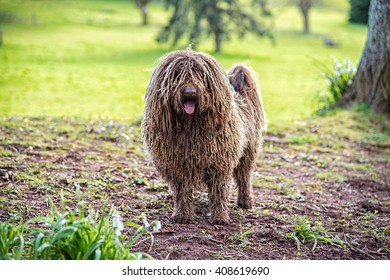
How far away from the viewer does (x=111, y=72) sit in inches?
974

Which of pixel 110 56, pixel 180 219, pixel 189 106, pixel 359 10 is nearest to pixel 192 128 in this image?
pixel 189 106

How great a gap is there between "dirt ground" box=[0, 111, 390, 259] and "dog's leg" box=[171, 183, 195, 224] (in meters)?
0.11

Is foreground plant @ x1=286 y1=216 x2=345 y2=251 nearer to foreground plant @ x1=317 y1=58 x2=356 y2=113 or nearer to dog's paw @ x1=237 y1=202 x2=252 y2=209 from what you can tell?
dog's paw @ x1=237 y1=202 x2=252 y2=209

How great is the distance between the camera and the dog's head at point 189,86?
212 inches

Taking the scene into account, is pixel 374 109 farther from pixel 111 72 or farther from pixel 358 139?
pixel 111 72

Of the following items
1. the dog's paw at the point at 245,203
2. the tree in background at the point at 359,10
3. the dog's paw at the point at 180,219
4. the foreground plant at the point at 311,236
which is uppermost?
the tree in background at the point at 359,10

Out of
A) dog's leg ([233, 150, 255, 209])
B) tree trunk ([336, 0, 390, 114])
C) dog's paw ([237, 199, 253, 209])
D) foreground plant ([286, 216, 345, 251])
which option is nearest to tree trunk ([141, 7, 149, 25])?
tree trunk ([336, 0, 390, 114])

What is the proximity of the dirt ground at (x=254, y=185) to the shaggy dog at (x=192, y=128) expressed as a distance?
388 mm

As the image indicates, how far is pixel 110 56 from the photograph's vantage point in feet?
95.9

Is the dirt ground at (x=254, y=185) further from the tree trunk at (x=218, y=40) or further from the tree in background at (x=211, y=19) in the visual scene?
the tree trunk at (x=218, y=40)

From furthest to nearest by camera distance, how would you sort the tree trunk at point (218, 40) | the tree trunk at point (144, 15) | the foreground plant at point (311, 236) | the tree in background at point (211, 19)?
1. the tree trunk at point (144, 15)
2. the tree trunk at point (218, 40)
3. the tree in background at point (211, 19)
4. the foreground plant at point (311, 236)

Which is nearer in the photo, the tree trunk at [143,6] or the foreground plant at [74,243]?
the foreground plant at [74,243]
